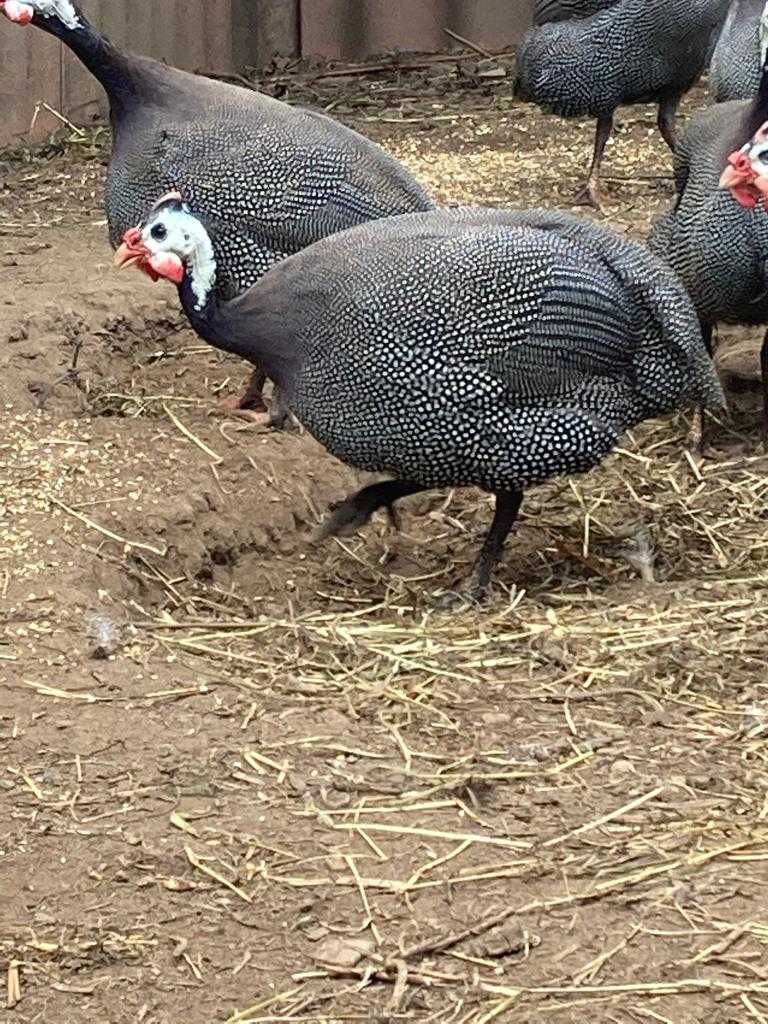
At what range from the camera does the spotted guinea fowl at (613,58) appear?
7.13m

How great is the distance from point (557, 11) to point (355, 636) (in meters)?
3.78

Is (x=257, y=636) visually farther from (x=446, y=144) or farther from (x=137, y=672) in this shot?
(x=446, y=144)

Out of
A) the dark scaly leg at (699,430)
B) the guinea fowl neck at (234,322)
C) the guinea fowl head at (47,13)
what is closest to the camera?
the guinea fowl neck at (234,322)

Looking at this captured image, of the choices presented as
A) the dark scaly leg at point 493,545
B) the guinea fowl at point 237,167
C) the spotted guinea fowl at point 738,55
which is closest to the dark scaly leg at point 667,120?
the spotted guinea fowl at point 738,55

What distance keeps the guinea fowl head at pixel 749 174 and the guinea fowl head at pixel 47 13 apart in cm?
202

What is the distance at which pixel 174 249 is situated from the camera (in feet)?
15.5

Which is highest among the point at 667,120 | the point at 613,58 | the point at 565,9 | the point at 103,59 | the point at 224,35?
the point at 103,59

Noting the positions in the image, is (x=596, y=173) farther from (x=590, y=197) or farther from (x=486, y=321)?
(x=486, y=321)

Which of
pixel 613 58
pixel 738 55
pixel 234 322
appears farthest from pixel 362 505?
pixel 613 58

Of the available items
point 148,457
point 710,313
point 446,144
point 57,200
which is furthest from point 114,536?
point 446,144

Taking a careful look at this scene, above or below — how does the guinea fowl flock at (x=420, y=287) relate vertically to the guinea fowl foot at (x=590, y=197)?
above

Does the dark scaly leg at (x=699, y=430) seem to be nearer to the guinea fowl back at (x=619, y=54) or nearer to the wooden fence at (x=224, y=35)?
the guinea fowl back at (x=619, y=54)

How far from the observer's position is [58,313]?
5934mm

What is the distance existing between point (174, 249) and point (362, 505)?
77cm
